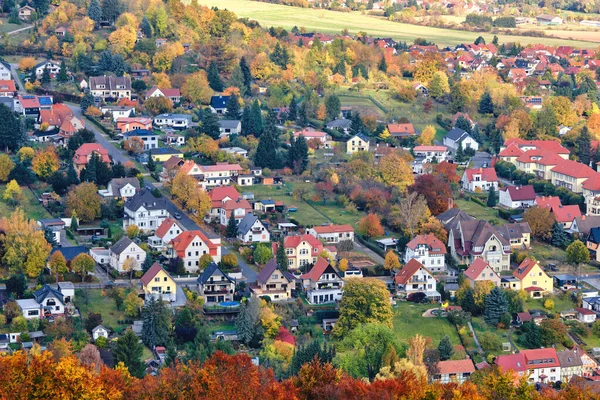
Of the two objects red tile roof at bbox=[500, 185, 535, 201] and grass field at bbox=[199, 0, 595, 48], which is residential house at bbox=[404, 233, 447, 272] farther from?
grass field at bbox=[199, 0, 595, 48]

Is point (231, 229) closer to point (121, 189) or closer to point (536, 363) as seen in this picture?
point (121, 189)

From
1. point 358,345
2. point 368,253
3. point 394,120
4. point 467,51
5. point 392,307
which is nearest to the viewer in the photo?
point 358,345

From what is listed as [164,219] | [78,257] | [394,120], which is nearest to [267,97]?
[394,120]

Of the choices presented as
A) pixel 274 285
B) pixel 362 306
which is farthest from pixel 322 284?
pixel 362 306

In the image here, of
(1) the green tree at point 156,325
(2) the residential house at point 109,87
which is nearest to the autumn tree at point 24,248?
(1) the green tree at point 156,325

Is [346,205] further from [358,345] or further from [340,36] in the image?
[340,36]

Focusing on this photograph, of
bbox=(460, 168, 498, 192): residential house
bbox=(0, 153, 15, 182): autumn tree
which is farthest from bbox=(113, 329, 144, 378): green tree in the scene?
bbox=(460, 168, 498, 192): residential house
